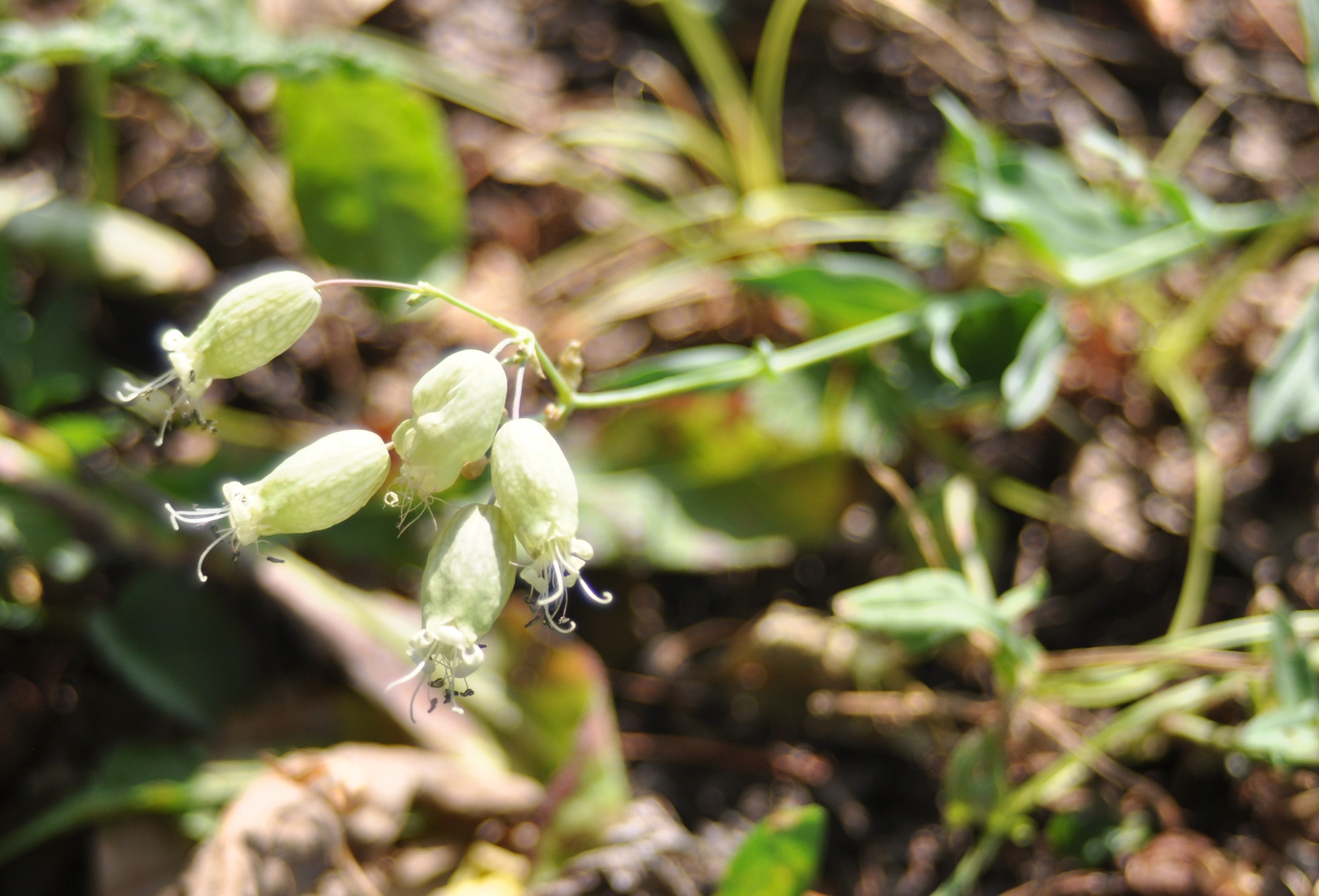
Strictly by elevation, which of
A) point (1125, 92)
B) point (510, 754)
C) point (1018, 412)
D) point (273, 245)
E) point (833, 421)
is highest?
point (1125, 92)

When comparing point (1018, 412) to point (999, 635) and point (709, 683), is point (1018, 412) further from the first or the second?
point (709, 683)

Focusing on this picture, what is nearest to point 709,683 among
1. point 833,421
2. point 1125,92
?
point 833,421

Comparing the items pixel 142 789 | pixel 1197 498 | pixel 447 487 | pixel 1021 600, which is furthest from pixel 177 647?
pixel 1197 498

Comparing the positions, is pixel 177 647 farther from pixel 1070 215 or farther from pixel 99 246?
pixel 1070 215

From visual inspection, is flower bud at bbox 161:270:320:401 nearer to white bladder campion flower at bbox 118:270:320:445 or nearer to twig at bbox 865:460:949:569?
white bladder campion flower at bbox 118:270:320:445

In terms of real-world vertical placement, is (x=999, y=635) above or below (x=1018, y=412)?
below

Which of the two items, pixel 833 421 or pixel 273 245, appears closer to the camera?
pixel 833 421

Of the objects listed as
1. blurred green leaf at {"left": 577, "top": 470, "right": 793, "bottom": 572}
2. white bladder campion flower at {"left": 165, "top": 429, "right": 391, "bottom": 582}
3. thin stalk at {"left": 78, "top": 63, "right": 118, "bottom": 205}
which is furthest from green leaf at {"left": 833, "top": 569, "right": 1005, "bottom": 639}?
thin stalk at {"left": 78, "top": 63, "right": 118, "bottom": 205}
